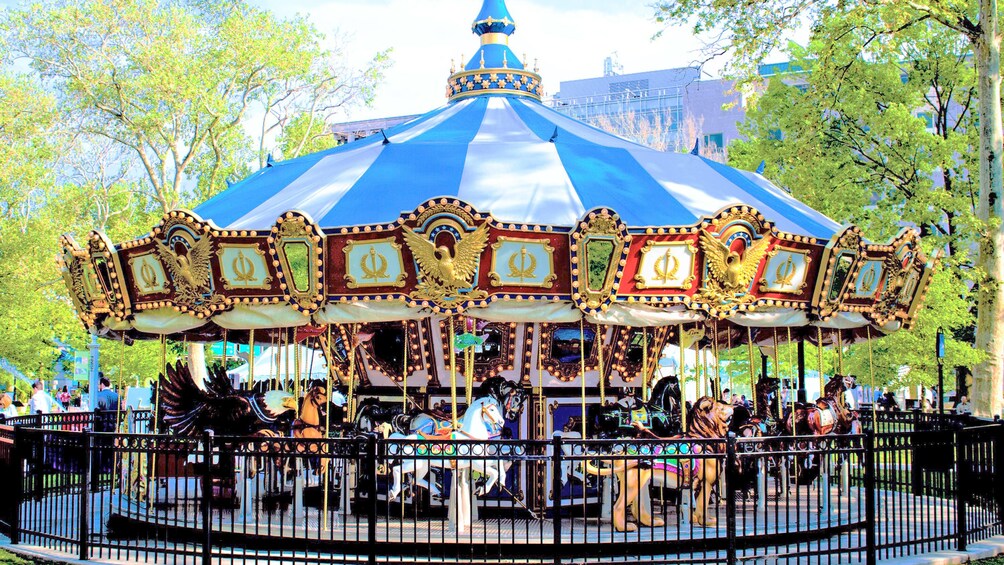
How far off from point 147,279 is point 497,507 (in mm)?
4608

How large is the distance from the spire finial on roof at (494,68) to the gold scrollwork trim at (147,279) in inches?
223

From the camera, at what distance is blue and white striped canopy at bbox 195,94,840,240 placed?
10688mm

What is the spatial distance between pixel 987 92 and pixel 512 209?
30.7 feet

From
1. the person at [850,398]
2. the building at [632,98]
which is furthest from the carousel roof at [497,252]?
the building at [632,98]

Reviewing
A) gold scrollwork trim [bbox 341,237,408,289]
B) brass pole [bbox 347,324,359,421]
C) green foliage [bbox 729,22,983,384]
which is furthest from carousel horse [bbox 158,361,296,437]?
green foliage [bbox 729,22,983,384]

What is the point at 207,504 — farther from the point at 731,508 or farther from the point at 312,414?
the point at 731,508

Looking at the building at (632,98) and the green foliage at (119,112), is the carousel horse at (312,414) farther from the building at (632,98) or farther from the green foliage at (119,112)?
the building at (632,98)

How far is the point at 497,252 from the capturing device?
991 centimetres

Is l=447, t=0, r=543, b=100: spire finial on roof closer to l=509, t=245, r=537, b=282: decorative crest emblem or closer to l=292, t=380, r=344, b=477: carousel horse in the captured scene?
l=509, t=245, r=537, b=282: decorative crest emblem

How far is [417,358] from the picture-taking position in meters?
12.2

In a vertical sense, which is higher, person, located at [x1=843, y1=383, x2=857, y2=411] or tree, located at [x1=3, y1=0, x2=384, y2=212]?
tree, located at [x1=3, y1=0, x2=384, y2=212]

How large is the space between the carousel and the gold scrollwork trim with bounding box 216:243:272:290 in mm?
15

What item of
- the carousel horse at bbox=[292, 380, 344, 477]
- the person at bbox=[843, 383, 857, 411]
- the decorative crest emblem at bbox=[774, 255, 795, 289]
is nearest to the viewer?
the decorative crest emblem at bbox=[774, 255, 795, 289]

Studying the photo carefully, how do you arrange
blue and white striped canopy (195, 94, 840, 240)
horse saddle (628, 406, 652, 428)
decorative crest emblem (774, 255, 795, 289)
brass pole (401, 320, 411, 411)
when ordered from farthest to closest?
1. brass pole (401, 320, 411, 411)
2. horse saddle (628, 406, 652, 428)
3. decorative crest emblem (774, 255, 795, 289)
4. blue and white striped canopy (195, 94, 840, 240)
